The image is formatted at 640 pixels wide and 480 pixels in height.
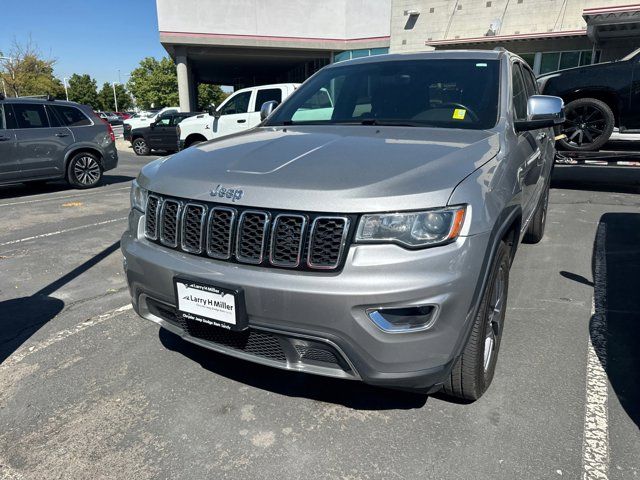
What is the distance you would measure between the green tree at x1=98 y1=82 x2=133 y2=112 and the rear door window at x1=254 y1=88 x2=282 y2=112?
81012 mm

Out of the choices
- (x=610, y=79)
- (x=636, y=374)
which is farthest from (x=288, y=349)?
(x=610, y=79)

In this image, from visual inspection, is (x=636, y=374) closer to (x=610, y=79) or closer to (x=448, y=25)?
(x=610, y=79)

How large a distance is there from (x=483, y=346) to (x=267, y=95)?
33.7ft

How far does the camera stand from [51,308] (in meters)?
3.96

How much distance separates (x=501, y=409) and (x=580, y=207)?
19.5 ft

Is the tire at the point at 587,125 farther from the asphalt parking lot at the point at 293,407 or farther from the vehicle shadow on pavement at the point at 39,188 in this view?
the vehicle shadow on pavement at the point at 39,188

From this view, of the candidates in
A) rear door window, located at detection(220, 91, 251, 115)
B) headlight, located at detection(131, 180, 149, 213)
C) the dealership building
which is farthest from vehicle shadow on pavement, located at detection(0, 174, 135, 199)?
the dealership building

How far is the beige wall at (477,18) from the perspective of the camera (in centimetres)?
1855

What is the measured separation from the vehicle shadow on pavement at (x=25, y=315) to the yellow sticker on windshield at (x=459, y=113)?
3.31 m

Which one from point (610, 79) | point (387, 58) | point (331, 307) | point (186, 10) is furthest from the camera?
point (186, 10)

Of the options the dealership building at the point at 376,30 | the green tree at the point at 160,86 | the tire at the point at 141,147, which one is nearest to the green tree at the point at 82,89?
the green tree at the point at 160,86

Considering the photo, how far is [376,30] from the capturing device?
24.1 meters

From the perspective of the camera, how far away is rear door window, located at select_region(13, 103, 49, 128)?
8.95 m

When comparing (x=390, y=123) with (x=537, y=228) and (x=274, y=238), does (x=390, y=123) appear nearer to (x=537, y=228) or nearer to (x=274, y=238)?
(x=274, y=238)
